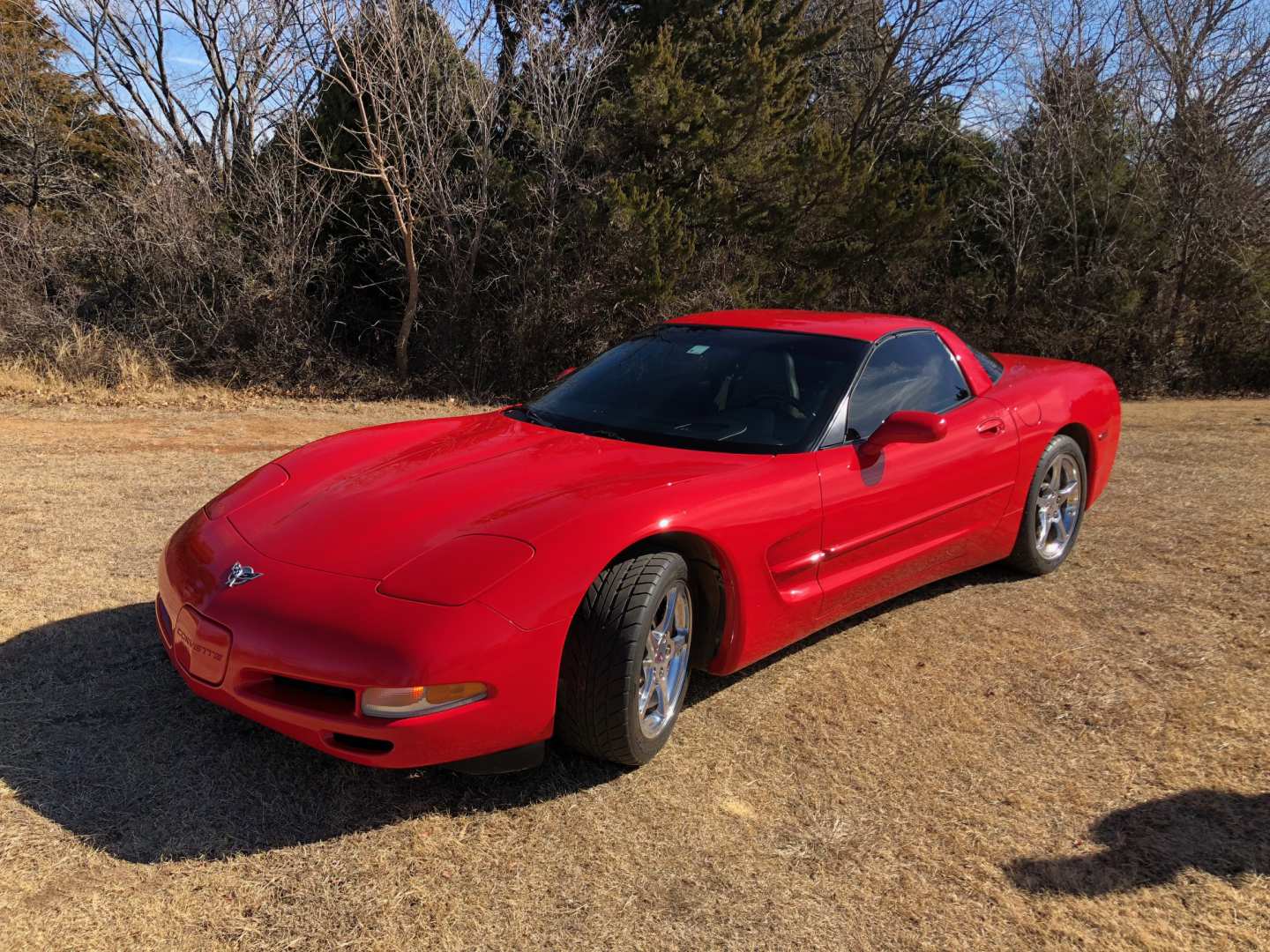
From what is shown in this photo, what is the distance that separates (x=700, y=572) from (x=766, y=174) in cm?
1169

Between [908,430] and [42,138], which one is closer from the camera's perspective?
[908,430]

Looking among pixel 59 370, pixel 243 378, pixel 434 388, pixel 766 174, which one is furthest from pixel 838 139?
pixel 59 370

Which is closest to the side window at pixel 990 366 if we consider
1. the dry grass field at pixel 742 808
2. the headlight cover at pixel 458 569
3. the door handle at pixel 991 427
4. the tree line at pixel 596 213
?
the door handle at pixel 991 427

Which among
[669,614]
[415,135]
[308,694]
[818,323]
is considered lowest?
[308,694]

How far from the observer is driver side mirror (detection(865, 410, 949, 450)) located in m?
3.52

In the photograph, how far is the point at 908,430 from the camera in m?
3.54

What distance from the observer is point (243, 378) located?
13.8 m

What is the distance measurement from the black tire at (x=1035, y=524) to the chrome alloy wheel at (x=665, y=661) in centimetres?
222

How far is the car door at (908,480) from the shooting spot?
3486 millimetres

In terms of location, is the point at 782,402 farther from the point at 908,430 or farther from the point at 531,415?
the point at 531,415

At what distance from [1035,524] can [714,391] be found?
1.90m

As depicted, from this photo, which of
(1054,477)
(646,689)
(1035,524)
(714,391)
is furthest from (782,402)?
(1054,477)

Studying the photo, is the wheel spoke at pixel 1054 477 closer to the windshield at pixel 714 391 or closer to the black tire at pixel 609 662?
the windshield at pixel 714 391

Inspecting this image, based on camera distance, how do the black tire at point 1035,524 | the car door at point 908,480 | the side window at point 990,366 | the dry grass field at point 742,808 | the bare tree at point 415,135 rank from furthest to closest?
A: the bare tree at point 415,135 → the side window at point 990,366 → the black tire at point 1035,524 → the car door at point 908,480 → the dry grass field at point 742,808
